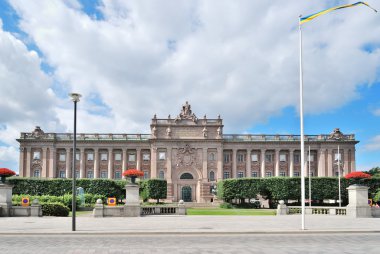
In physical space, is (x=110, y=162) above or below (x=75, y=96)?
below

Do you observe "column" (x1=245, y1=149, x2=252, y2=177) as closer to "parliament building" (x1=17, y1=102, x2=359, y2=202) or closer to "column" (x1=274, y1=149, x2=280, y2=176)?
"parliament building" (x1=17, y1=102, x2=359, y2=202)

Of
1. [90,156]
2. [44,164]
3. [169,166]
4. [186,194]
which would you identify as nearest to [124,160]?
[90,156]

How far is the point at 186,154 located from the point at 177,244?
67838 millimetres

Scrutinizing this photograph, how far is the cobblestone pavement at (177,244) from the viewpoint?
46.2 feet

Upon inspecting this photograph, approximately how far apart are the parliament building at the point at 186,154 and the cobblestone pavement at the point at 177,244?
6363cm

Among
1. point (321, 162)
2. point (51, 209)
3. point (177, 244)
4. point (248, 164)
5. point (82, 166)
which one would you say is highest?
point (321, 162)

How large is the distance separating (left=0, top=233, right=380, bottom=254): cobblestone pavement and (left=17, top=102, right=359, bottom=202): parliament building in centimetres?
6363

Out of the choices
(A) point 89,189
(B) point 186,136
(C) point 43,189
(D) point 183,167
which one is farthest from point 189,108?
(C) point 43,189

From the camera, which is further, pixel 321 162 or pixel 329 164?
pixel 321 162

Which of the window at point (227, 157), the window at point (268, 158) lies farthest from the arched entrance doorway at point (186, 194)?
the window at point (268, 158)

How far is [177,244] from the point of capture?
15.9 m

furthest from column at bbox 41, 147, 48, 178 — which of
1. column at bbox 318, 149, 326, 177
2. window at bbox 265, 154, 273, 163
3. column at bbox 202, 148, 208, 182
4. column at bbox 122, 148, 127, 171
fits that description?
column at bbox 318, 149, 326, 177

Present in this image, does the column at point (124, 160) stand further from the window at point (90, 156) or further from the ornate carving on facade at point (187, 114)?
the ornate carving on facade at point (187, 114)

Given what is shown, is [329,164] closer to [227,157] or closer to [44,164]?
[227,157]
